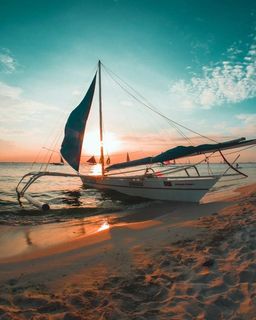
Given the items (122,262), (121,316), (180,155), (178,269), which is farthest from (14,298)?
(180,155)

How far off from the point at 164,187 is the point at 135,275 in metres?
11.2

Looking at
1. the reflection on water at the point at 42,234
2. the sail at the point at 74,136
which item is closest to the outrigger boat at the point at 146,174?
the sail at the point at 74,136

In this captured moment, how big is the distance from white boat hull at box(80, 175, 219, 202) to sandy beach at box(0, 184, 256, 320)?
20.1 ft

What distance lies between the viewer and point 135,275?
193 inches

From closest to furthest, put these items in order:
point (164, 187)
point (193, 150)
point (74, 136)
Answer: point (193, 150)
point (164, 187)
point (74, 136)

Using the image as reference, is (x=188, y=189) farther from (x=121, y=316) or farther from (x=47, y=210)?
(x=121, y=316)

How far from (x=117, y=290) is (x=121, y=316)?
2.58ft

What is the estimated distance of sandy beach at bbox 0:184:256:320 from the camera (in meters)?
3.67

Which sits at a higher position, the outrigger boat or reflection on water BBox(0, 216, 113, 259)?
the outrigger boat

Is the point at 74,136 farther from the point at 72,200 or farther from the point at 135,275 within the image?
the point at 135,275

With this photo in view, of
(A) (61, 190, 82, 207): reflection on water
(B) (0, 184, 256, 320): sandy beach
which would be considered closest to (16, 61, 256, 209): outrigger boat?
(A) (61, 190, 82, 207): reflection on water

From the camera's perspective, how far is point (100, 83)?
20.7 meters

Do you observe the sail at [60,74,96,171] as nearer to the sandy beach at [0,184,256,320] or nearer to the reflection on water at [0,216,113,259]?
the reflection on water at [0,216,113,259]

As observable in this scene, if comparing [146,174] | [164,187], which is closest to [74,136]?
[146,174]
